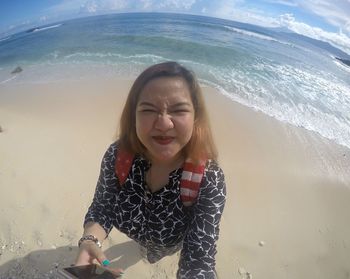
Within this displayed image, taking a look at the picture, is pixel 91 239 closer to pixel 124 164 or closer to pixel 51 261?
pixel 124 164

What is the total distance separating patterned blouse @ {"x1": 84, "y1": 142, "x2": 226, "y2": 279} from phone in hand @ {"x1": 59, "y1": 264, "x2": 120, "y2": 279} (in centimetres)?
44

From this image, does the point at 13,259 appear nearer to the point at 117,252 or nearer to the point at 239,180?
the point at 117,252

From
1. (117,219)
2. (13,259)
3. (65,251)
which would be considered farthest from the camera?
(65,251)

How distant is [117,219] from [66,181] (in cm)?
233

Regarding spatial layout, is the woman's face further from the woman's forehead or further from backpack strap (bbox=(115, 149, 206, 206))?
backpack strap (bbox=(115, 149, 206, 206))

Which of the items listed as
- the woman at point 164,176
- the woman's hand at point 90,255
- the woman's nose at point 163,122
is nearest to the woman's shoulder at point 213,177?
the woman at point 164,176

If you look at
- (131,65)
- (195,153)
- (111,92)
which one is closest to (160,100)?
(195,153)

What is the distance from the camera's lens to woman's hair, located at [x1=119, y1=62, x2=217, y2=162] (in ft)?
5.15

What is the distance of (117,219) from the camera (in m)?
1.99

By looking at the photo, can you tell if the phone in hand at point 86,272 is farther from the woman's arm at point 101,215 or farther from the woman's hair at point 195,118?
the woman's hair at point 195,118

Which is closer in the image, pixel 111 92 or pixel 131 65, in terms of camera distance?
pixel 111 92

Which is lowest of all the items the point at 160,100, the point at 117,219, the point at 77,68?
the point at 77,68

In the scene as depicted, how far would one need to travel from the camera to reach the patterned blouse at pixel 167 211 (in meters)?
1.66

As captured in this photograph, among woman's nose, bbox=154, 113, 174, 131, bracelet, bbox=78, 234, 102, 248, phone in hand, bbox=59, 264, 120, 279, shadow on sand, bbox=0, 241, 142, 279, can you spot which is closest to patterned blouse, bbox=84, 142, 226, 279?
bracelet, bbox=78, 234, 102, 248
